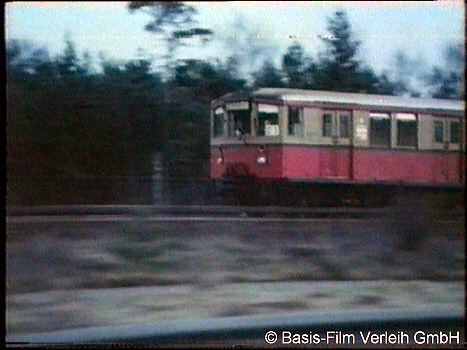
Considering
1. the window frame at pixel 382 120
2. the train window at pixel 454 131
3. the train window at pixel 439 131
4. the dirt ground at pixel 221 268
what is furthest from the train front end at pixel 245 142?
the train window at pixel 454 131

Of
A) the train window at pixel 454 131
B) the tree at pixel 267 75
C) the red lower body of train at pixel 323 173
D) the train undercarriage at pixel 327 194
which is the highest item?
the tree at pixel 267 75

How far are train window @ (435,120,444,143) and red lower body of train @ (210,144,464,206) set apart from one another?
145 mm

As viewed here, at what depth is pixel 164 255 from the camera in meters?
10.6

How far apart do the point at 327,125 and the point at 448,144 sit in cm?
201

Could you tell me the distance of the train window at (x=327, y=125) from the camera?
38.4 ft

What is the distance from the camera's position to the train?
10.4 meters

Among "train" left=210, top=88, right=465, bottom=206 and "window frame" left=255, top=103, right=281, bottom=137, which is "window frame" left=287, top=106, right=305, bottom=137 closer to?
"train" left=210, top=88, right=465, bottom=206

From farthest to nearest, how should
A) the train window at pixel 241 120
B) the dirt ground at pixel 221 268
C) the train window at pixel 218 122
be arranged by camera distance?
the train window at pixel 241 120
the train window at pixel 218 122
the dirt ground at pixel 221 268

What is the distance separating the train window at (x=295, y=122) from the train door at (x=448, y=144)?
168cm

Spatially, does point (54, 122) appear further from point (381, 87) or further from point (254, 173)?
point (381, 87)

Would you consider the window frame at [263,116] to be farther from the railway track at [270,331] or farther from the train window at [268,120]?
the railway track at [270,331]

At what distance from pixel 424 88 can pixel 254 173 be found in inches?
108

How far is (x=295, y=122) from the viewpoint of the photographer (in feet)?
37.8

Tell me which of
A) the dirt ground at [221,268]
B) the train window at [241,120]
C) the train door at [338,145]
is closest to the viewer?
the dirt ground at [221,268]
